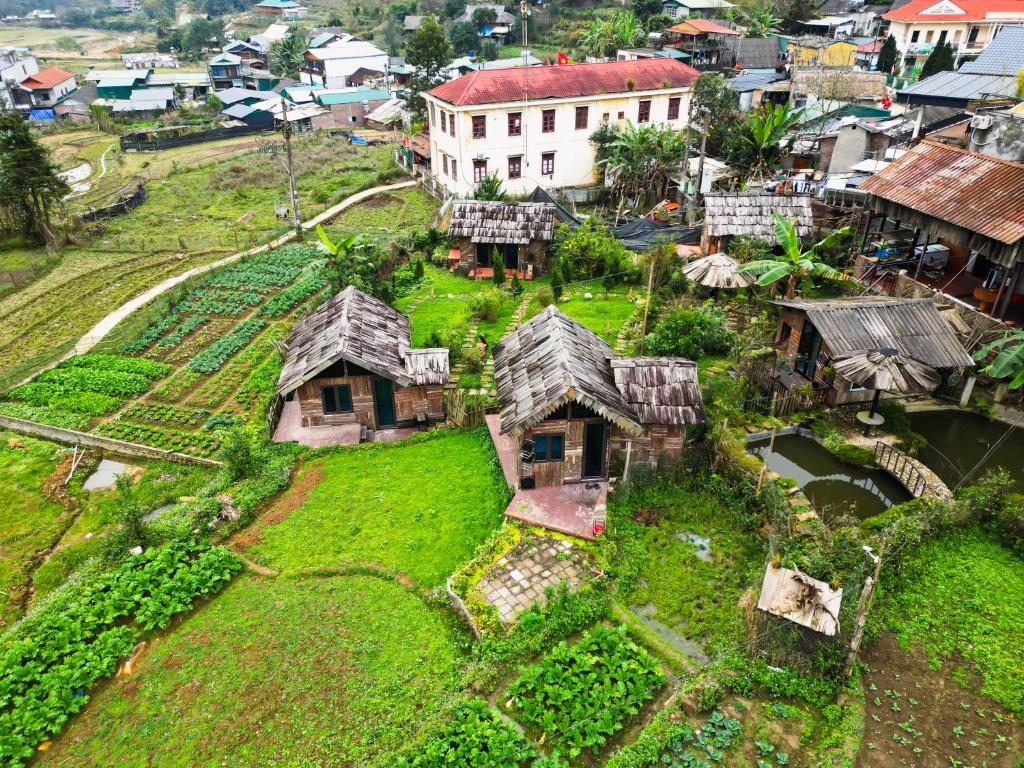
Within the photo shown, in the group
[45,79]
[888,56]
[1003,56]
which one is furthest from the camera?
[45,79]

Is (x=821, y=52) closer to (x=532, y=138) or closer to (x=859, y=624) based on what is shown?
(x=532, y=138)

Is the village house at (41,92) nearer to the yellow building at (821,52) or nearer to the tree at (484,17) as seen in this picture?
the tree at (484,17)

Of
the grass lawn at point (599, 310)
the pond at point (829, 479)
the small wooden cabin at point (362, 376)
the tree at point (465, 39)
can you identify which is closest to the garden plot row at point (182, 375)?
the small wooden cabin at point (362, 376)

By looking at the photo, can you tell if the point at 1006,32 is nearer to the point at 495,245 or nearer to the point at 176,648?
the point at 495,245

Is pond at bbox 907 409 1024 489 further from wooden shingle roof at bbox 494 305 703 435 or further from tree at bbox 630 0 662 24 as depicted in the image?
tree at bbox 630 0 662 24

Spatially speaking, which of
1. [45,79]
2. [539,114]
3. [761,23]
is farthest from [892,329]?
[45,79]

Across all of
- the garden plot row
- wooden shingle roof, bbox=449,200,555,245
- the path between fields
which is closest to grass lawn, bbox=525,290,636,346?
wooden shingle roof, bbox=449,200,555,245
